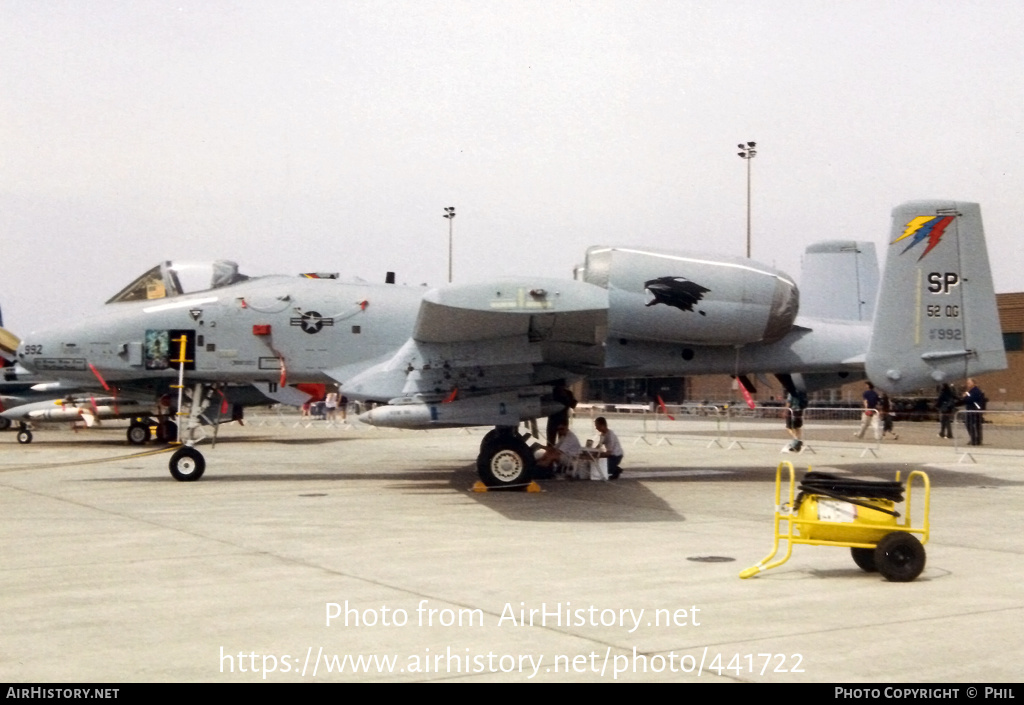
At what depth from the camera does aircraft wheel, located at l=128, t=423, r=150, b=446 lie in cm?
2719

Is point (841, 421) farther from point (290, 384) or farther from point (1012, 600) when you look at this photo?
point (1012, 600)

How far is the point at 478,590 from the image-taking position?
22.9 feet

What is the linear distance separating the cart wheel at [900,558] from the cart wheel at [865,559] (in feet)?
1.17

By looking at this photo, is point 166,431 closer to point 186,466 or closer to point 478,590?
point 186,466

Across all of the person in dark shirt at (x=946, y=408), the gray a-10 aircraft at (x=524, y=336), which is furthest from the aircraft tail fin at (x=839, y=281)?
the person in dark shirt at (x=946, y=408)

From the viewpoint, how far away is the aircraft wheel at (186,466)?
49.8 feet

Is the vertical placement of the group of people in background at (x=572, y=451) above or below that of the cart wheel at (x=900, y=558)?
below

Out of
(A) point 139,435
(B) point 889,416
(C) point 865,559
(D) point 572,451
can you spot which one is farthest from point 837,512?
(A) point 139,435

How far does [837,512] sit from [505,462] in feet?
22.3

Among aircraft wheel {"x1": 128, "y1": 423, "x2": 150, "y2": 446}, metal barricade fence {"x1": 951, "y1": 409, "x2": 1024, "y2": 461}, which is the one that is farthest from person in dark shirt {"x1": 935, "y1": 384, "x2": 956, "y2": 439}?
aircraft wheel {"x1": 128, "y1": 423, "x2": 150, "y2": 446}

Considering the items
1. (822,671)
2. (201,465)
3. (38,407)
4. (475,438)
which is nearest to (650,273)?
(201,465)

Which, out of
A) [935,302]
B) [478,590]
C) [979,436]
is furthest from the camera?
[979,436]

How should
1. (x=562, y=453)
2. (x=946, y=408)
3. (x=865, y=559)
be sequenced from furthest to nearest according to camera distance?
1. (x=946, y=408)
2. (x=562, y=453)
3. (x=865, y=559)

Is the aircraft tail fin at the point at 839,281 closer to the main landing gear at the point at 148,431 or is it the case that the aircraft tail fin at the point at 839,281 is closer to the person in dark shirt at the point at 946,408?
the person in dark shirt at the point at 946,408
